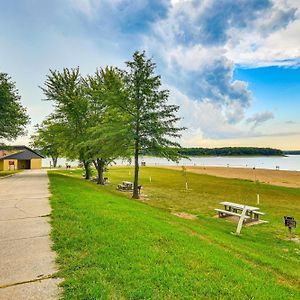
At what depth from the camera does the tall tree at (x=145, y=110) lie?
18.6 meters

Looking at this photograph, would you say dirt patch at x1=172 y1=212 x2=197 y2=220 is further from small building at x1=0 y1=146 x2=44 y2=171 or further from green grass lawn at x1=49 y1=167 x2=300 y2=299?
small building at x1=0 y1=146 x2=44 y2=171

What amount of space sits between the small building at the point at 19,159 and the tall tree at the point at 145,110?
39.6 metres

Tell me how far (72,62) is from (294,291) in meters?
28.1

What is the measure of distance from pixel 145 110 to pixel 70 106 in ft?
34.0

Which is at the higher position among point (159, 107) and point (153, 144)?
point (159, 107)

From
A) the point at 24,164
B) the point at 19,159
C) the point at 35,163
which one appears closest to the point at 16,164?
the point at 19,159

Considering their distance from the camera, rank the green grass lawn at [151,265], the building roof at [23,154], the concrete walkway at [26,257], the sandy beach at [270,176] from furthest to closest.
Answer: the building roof at [23,154]
the sandy beach at [270,176]
the green grass lawn at [151,265]
the concrete walkway at [26,257]

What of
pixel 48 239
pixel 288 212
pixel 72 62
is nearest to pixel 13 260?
pixel 48 239

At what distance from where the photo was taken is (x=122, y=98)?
62.2ft

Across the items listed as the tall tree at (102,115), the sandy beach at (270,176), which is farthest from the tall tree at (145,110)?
the sandy beach at (270,176)

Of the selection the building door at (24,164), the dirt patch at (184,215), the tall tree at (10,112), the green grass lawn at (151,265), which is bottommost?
the dirt patch at (184,215)

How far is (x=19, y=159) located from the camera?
53031 millimetres

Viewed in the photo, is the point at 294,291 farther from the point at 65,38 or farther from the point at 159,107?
the point at 65,38

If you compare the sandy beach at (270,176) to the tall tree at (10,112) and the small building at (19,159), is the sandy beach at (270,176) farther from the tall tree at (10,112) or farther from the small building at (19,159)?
the small building at (19,159)
